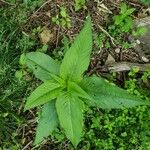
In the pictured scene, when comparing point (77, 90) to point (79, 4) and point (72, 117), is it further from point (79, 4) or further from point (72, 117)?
point (79, 4)

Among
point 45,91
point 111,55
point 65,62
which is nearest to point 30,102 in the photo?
point 45,91

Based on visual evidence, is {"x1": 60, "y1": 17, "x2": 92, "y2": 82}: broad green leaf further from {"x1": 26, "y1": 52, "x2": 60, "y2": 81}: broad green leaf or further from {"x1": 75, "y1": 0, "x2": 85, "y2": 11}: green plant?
{"x1": 75, "y1": 0, "x2": 85, "y2": 11}: green plant

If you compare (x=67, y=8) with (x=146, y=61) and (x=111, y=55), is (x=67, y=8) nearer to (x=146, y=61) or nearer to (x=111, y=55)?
(x=111, y=55)

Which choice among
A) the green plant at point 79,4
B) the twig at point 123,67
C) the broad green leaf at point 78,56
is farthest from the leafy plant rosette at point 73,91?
the green plant at point 79,4

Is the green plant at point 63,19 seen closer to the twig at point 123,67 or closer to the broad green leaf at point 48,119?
the twig at point 123,67

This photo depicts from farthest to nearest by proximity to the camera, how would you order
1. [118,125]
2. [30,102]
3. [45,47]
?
[45,47]
[118,125]
[30,102]


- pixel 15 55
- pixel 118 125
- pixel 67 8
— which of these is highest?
pixel 67 8
